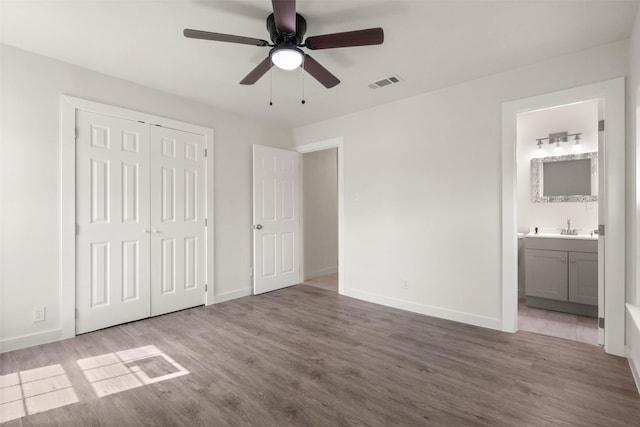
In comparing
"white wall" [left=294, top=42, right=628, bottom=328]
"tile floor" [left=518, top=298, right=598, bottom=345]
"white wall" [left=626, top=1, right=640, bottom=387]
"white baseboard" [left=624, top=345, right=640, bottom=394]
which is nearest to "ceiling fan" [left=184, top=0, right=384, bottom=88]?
"white wall" [left=294, top=42, right=628, bottom=328]

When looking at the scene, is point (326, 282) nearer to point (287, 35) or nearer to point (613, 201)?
point (613, 201)

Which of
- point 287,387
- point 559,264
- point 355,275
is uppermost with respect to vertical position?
point 559,264

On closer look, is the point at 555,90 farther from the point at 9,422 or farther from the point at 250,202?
the point at 9,422

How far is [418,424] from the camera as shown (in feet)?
5.60

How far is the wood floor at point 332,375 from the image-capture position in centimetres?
179

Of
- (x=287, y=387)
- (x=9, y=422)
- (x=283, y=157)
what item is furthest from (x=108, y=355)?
(x=283, y=157)

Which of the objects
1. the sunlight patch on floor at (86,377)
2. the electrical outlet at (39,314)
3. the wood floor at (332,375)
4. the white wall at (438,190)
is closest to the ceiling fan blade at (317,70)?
the white wall at (438,190)

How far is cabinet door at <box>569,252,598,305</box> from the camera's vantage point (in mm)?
3387

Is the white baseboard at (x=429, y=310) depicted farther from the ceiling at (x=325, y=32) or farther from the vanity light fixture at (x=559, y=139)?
the vanity light fixture at (x=559, y=139)

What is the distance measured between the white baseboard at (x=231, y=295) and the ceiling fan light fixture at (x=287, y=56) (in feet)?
10.3

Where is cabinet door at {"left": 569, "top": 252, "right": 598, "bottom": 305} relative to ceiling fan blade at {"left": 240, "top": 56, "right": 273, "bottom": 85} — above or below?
below

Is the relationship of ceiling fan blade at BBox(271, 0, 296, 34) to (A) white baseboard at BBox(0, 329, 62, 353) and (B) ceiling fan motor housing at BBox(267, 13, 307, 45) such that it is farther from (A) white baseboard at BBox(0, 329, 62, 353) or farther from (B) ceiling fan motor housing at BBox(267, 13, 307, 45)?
(A) white baseboard at BBox(0, 329, 62, 353)

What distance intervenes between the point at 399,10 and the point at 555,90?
5.91 ft

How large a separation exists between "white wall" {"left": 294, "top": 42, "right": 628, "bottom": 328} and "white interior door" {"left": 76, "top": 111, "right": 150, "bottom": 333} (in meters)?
2.65
